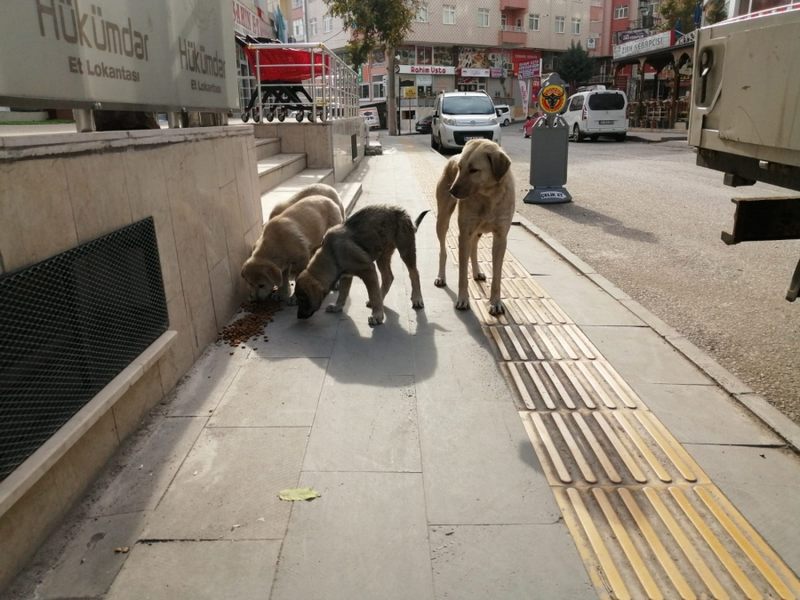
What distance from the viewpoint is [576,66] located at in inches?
2373

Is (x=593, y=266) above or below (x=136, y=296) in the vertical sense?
below

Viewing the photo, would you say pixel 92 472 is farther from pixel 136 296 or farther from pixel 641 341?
pixel 641 341

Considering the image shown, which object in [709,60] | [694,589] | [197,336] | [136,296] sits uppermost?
[709,60]

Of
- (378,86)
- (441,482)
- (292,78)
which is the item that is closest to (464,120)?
(292,78)

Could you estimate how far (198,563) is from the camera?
2.45 metres

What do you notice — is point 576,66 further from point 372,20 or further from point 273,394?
point 273,394

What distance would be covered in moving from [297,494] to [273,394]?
44.9 inches

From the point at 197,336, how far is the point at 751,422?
3766 millimetres

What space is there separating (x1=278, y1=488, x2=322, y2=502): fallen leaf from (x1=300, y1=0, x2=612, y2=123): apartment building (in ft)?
172

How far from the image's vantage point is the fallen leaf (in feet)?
9.36

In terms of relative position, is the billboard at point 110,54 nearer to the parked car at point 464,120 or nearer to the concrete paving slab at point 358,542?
the concrete paving slab at point 358,542

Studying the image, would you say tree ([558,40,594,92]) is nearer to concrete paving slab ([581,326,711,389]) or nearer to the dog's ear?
the dog's ear

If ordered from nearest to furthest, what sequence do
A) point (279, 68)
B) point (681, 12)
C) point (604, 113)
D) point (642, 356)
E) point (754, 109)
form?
point (754, 109)
point (642, 356)
point (279, 68)
point (604, 113)
point (681, 12)

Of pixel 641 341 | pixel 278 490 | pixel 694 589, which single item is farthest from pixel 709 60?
pixel 278 490
